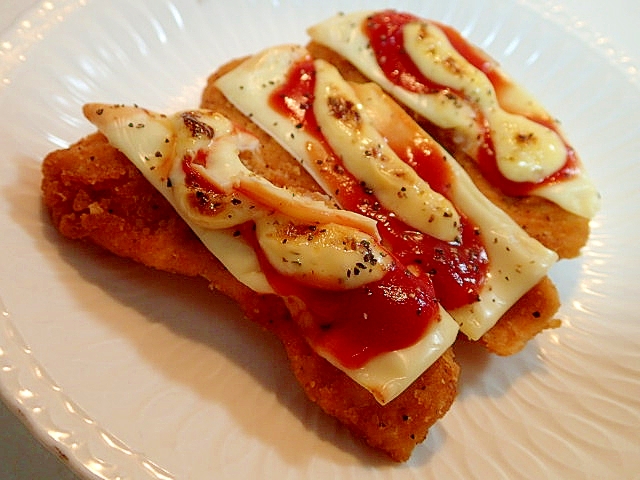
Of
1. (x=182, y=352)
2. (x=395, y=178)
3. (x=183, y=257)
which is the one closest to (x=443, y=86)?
(x=395, y=178)

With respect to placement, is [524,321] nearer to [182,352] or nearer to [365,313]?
[365,313]

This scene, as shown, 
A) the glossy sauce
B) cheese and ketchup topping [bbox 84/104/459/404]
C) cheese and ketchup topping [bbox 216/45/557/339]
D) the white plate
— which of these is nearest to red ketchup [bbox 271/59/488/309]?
cheese and ketchup topping [bbox 216/45/557/339]

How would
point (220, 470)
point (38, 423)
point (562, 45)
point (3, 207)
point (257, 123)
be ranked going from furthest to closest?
point (562, 45) → point (257, 123) → point (3, 207) → point (220, 470) → point (38, 423)

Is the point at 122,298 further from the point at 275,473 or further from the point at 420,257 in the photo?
the point at 420,257

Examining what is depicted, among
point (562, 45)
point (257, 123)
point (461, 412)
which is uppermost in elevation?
point (562, 45)

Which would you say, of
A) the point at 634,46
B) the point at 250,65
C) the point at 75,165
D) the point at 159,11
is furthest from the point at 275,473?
the point at 634,46

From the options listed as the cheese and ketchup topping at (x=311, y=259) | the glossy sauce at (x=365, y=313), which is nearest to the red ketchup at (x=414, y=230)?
the cheese and ketchup topping at (x=311, y=259)
